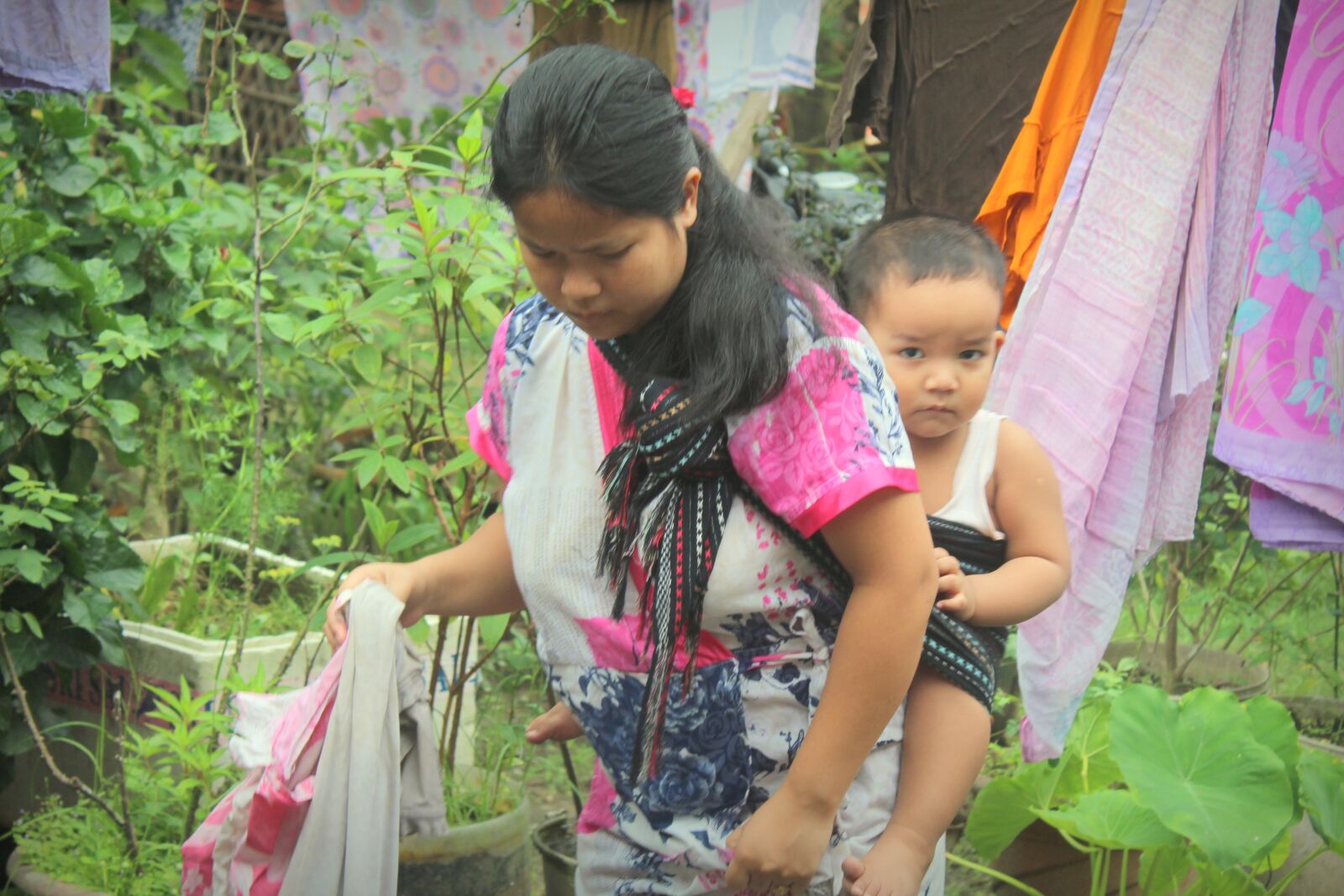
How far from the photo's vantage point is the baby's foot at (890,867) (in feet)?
4.77

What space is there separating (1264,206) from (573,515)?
1573 mm

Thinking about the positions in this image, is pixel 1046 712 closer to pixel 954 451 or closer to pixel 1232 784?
pixel 1232 784

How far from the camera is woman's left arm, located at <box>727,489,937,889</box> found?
1317mm

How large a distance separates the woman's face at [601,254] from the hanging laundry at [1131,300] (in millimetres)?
1262

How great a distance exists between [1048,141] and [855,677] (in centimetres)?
159

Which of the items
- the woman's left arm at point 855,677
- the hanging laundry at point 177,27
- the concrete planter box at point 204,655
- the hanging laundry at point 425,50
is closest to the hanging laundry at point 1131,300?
the woman's left arm at point 855,677

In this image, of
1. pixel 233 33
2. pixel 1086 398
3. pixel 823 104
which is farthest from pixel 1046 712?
pixel 823 104

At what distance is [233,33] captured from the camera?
2719mm

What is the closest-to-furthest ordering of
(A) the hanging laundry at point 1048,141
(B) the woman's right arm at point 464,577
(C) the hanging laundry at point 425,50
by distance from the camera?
(B) the woman's right arm at point 464,577 < (A) the hanging laundry at point 1048,141 < (C) the hanging laundry at point 425,50

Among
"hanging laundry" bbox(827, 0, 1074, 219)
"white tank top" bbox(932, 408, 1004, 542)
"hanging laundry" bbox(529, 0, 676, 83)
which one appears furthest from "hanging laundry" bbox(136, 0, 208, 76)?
"white tank top" bbox(932, 408, 1004, 542)

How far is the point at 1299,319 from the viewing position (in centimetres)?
230

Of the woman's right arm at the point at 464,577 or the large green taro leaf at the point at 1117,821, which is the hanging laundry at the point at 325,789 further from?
the large green taro leaf at the point at 1117,821

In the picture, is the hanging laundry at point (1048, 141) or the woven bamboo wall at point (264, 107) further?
the woven bamboo wall at point (264, 107)

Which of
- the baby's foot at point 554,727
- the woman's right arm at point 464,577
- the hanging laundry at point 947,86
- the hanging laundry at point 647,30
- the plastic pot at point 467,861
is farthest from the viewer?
the hanging laundry at point 647,30
